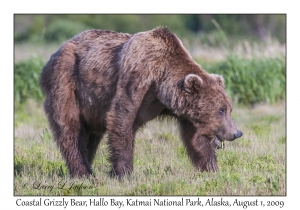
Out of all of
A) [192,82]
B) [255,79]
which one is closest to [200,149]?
[192,82]

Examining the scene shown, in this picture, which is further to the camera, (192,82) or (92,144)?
(92,144)

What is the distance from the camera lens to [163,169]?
26.2ft

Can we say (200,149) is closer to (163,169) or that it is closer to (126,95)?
(163,169)

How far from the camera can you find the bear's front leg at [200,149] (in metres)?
7.89

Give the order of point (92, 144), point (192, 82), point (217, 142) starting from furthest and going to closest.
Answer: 1. point (92, 144)
2. point (217, 142)
3. point (192, 82)

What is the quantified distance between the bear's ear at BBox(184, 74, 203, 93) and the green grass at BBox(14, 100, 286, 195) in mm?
1028

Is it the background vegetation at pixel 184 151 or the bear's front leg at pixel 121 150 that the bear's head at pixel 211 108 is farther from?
the bear's front leg at pixel 121 150

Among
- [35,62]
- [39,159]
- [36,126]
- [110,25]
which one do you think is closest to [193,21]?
[110,25]

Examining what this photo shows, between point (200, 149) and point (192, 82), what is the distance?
41.9 inches

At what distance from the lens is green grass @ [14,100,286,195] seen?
6941 millimetres

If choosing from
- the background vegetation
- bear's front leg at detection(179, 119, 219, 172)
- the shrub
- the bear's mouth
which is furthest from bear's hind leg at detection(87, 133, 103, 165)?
the shrub

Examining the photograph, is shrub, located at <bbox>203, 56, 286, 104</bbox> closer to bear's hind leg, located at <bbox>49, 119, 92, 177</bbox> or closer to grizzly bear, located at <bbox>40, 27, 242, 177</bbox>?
grizzly bear, located at <bbox>40, 27, 242, 177</bbox>

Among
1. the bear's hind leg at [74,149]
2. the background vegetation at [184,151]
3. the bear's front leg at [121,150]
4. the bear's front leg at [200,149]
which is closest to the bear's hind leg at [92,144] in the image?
the background vegetation at [184,151]

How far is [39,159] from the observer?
9.02 m
